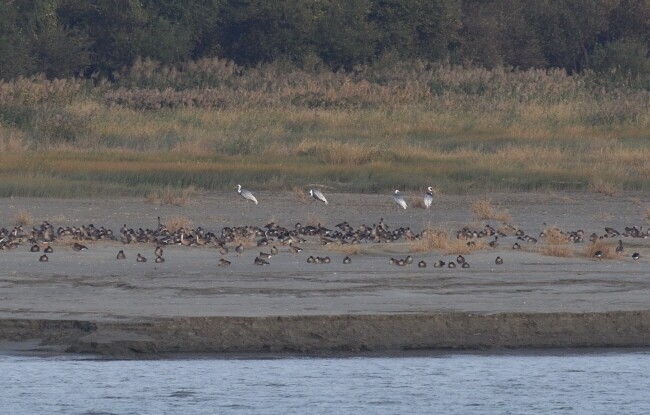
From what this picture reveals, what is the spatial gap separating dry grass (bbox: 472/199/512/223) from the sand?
2871 mm

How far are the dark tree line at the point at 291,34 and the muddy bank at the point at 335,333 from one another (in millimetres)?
31508

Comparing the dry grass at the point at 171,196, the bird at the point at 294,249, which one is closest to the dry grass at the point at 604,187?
the dry grass at the point at 171,196

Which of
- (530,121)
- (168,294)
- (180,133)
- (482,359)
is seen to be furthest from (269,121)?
(482,359)

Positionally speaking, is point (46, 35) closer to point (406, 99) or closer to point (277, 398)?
point (406, 99)

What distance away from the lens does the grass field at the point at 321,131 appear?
25.8 metres

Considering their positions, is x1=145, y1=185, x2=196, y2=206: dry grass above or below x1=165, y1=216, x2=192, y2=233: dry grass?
above

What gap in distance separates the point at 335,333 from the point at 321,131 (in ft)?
69.7

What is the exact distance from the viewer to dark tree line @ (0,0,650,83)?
44969 mm

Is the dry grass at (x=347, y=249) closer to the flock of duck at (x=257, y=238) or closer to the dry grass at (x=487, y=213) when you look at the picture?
Result: the flock of duck at (x=257, y=238)

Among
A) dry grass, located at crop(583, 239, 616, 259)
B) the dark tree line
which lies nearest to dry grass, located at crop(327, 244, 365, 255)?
dry grass, located at crop(583, 239, 616, 259)

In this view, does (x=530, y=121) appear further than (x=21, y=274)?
Yes

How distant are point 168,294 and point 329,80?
1042 inches

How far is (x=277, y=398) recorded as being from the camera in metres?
10.8

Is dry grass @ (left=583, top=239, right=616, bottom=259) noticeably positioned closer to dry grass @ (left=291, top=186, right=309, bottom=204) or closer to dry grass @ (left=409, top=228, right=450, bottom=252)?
dry grass @ (left=409, top=228, right=450, bottom=252)
